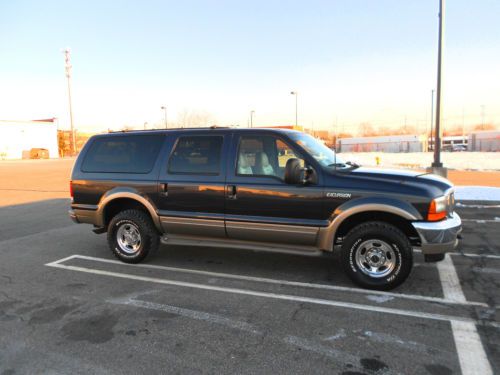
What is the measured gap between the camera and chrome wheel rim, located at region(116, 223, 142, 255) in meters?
5.70

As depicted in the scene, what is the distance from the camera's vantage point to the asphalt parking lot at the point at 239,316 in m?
3.10

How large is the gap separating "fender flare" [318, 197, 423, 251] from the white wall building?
64.1 m

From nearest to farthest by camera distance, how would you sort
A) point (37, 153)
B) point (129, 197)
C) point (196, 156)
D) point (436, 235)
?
point (436, 235)
point (196, 156)
point (129, 197)
point (37, 153)

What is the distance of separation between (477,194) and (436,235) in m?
8.37

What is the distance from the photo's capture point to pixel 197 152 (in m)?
5.25

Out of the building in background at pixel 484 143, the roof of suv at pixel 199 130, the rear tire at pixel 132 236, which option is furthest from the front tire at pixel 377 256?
the building in background at pixel 484 143

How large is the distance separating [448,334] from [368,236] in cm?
129

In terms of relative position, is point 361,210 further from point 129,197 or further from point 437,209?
point 129,197

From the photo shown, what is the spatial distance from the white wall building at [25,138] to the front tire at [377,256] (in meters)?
64.3

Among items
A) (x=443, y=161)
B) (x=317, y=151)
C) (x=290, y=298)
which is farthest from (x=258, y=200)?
(x=443, y=161)

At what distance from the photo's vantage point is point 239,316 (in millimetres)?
3920

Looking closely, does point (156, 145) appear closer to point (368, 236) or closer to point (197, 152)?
point (197, 152)

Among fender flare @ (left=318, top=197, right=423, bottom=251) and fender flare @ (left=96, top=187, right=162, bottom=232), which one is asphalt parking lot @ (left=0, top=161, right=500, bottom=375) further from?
fender flare @ (left=96, top=187, right=162, bottom=232)

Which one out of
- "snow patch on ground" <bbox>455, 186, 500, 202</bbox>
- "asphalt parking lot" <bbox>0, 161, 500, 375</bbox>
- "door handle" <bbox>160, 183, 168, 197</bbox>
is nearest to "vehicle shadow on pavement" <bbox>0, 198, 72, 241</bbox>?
"asphalt parking lot" <bbox>0, 161, 500, 375</bbox>
